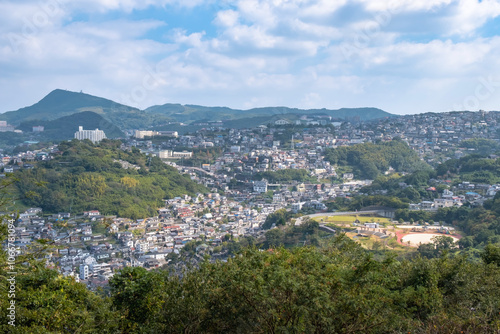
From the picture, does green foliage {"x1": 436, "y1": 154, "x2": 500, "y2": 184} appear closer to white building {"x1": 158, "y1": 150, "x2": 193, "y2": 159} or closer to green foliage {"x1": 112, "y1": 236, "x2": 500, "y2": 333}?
green foliage {"x1": 112, "y1": 236, "x2": 500, "y2": 333}

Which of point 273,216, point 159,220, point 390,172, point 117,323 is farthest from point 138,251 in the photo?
point 390,172

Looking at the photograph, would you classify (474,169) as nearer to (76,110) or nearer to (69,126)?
(69,126)

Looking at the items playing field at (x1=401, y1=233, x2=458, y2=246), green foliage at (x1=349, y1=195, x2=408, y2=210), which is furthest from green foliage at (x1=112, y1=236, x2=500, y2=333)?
green foliage at (x1=349, y1=195, x2=408, y2=210)

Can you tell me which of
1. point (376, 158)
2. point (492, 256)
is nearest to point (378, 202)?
point (492, 256)

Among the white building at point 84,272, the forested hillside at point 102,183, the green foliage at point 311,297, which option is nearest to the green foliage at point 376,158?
the forested hillside at point 102,183

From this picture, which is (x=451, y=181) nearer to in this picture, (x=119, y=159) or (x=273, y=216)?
(x=273, y=216)
